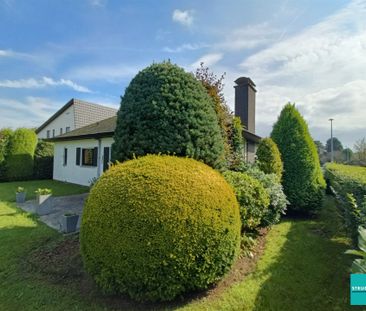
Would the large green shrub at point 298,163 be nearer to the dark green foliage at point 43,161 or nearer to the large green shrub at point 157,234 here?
the large green shrub at point 157,234

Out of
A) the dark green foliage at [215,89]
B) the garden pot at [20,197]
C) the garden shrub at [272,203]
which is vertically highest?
the dark green foliage at [215,89]

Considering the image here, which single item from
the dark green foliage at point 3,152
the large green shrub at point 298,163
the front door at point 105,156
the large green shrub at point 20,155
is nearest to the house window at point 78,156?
the front door at point 105,156

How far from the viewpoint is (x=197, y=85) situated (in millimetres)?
4949

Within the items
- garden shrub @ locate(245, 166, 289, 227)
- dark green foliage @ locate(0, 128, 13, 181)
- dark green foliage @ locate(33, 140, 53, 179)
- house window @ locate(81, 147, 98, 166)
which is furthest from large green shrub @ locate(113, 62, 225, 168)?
dark green foliage @ locate(33, 140, 53, 179)

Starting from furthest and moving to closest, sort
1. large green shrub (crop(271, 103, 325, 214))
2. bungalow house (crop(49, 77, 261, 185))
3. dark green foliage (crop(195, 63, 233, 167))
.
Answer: bungalow house (crop(49, 77, 261, 185)) → large green shrub (crop(271, 103, 325, 214)) → dark green foliage (crop(195, 63, 233, 167))

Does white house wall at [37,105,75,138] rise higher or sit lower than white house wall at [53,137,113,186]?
higher

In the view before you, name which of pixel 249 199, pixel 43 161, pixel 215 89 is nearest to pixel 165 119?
pixel 249 199

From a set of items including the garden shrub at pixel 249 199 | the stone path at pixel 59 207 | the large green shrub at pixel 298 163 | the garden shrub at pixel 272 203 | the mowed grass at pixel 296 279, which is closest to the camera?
the mowed grass at pixel 296 279

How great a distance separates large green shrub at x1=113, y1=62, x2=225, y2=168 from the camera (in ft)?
14.1

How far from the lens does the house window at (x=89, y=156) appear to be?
12.8 meters

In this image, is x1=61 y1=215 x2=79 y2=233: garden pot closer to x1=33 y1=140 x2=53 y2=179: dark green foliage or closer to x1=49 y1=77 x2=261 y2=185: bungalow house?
x1=49 y1=77 x2=261 y2=185: bungalow house

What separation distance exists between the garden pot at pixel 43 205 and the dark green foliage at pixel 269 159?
7.50 meters

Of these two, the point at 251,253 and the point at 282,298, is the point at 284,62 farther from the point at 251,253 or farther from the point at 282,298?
the point at 282,298

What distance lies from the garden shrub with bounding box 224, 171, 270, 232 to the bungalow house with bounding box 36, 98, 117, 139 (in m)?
21.0
